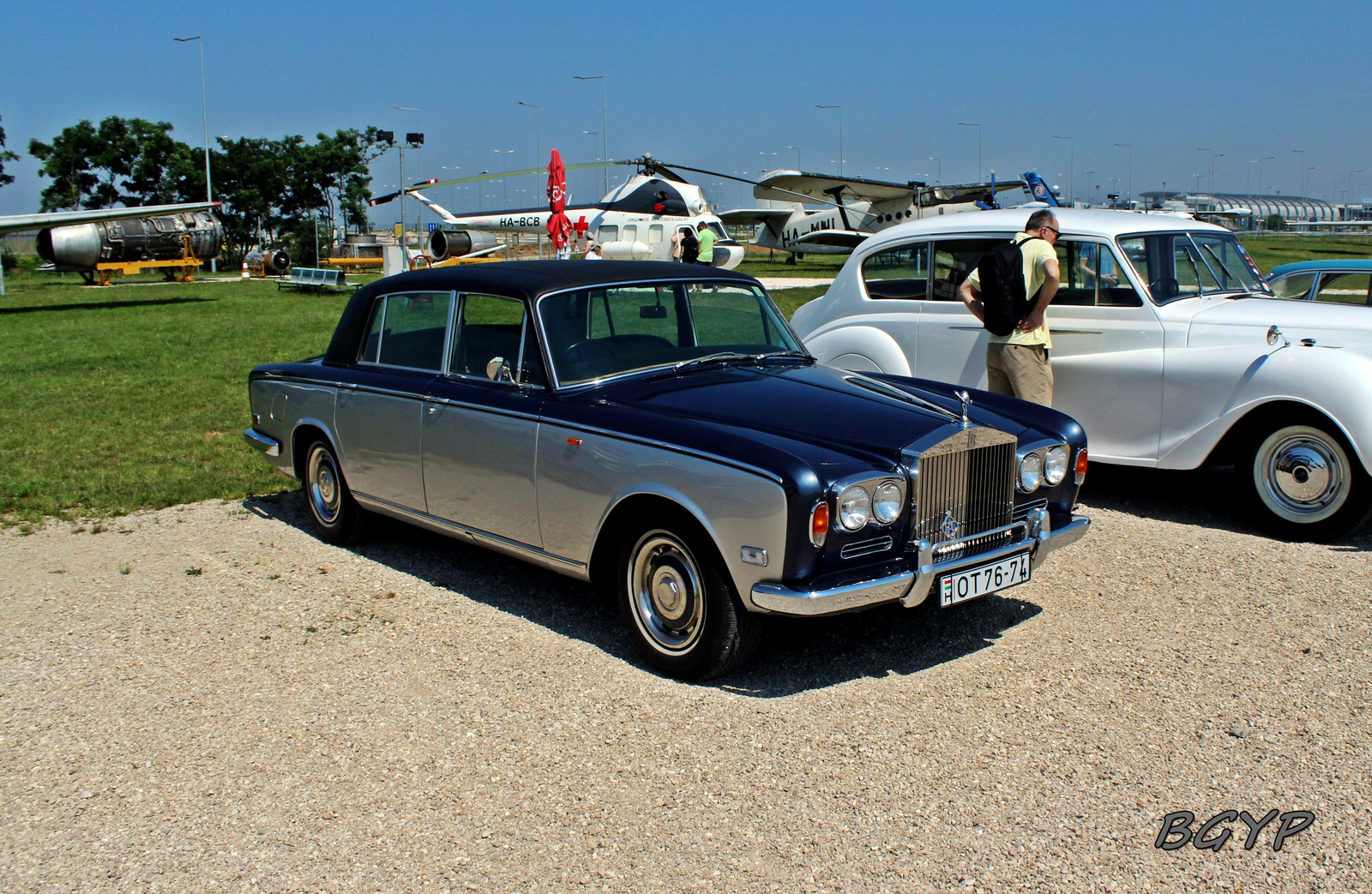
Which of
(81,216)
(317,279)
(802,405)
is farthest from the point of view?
(317,279)


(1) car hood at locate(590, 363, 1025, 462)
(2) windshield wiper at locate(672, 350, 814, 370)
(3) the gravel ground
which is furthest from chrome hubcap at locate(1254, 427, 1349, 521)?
(2) windshield wiper at locate(672, 350, 814, 370)

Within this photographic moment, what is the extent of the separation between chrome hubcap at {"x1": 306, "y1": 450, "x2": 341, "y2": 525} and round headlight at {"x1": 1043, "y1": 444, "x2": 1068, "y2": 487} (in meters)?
3.94

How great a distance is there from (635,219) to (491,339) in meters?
33.3

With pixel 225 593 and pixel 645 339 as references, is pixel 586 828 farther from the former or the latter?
pixel 225 593

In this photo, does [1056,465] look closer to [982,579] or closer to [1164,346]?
[982,579]

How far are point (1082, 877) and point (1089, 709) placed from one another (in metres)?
1.19

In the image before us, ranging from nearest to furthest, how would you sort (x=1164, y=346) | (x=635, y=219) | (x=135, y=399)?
1. (x=1164, y=346)
2. (x=135, y=399)
3. (x=635, y=219)

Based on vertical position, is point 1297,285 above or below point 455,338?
above

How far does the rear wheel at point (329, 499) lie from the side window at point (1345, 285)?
8.79 metres

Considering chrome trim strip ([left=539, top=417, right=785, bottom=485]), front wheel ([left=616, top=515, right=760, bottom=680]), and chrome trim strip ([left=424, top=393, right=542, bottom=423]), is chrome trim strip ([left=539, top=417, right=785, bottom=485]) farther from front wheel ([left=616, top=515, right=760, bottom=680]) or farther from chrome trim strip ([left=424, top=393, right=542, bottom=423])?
front wheel ([left=616, top=515, right=760, bottom=680])

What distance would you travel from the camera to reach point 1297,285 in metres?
10.2

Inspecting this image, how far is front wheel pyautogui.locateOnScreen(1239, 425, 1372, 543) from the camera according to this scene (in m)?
5.88

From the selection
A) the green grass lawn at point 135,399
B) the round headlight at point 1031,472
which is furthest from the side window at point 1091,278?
the green grass lawn at point 135,399

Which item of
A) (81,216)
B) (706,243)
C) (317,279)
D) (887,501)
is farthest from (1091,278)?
(81,216)
